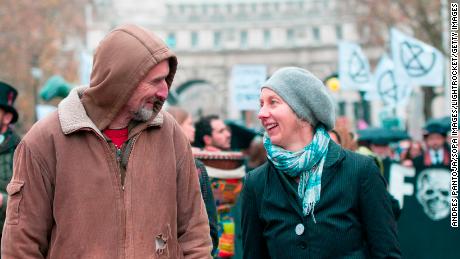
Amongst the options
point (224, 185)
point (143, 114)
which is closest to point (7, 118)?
point (224, 185)

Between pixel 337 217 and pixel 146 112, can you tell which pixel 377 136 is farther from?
pixel 146 112

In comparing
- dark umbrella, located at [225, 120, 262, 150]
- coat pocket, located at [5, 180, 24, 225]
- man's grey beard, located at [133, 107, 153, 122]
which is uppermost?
man's grey beard, located at [133, 107, 153, 122]

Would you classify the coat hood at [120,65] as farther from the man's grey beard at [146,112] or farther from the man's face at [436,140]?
the man's face at [436,140]

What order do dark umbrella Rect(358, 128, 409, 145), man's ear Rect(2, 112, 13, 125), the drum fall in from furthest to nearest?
dark umbrella Rect(358, 128, 409, 145), the drum, man's ear Rect(2, 112, 13, 125)

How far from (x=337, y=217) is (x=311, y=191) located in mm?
168

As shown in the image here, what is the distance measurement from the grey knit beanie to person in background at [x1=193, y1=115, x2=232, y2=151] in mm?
3781

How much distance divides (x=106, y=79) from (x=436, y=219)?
6.56 meters

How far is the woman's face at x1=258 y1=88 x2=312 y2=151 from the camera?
14.9ft

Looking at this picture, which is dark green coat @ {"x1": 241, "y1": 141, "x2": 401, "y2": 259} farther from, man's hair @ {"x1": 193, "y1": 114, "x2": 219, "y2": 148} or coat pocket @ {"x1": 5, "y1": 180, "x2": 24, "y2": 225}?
man's hair @ {"x1": 193, "y1": 114, "x2": 219, "y2": 148}

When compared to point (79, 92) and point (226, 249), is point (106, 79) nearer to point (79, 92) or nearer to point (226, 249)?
point (79, 92)

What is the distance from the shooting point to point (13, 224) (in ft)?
12.8

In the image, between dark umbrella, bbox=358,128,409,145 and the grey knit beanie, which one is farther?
dark umbrella, bbox=358,128,409,145

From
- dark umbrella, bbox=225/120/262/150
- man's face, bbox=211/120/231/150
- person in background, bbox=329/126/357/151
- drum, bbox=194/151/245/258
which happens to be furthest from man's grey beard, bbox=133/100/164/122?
dark umbrella, bbox=225/120/262/150

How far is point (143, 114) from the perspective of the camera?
405 cm
